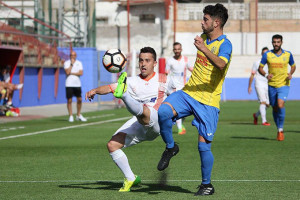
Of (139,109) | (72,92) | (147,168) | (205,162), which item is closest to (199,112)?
(205,162)

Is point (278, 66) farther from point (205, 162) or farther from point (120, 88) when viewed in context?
point (120, 88)

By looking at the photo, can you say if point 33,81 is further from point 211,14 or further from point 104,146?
point 211,14

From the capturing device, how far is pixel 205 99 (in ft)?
25.8

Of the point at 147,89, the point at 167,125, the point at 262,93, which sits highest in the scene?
the point at 147,89

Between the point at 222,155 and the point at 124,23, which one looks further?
the point at 124,23

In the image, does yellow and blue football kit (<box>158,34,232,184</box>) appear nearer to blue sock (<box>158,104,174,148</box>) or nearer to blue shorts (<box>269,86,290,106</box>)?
blue sock (<box>158,104,174,148</box>)

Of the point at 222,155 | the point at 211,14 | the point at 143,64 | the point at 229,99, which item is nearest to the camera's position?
the point at 211,14

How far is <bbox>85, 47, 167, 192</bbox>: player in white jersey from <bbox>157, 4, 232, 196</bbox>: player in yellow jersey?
321 millimetres

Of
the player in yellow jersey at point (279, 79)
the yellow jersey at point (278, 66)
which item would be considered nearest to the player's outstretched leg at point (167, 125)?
the player in yellow jersey at point (279, 79)

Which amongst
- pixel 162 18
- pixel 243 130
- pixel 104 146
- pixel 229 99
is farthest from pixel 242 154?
pixel 162 18

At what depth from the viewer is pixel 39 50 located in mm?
33406

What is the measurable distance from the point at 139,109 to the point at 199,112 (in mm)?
675

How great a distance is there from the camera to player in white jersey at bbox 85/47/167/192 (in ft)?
25.7

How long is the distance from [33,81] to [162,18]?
2309 cm
